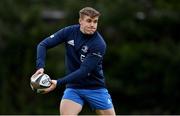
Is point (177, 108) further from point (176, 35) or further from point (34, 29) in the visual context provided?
point (34, 29)

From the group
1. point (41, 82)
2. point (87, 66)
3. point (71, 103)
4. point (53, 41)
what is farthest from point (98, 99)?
point (41, 82)

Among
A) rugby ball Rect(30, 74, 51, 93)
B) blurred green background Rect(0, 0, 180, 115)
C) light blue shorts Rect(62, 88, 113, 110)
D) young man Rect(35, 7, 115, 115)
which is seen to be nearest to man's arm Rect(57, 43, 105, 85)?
young man Rect(35, 7, 115, 115)

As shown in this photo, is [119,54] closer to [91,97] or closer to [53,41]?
[91,97]

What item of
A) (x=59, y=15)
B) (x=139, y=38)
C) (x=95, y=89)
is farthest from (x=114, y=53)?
(x=95, y=89)

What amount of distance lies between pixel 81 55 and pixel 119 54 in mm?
17269

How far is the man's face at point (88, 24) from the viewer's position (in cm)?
789

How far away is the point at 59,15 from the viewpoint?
1073 inches

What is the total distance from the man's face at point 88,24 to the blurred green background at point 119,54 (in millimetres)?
16428

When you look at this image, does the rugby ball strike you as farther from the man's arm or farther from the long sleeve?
the long sleeve

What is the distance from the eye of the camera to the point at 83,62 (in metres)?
7.94

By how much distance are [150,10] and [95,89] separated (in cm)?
1784

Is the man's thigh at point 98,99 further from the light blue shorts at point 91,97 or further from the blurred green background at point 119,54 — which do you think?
the blurred green background at point 119,54

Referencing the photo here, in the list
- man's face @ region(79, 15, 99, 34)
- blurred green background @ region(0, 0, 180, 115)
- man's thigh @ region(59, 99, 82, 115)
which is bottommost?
blurred green background @ region(0, 0, 180, 115)

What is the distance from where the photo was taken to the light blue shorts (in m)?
8.26
